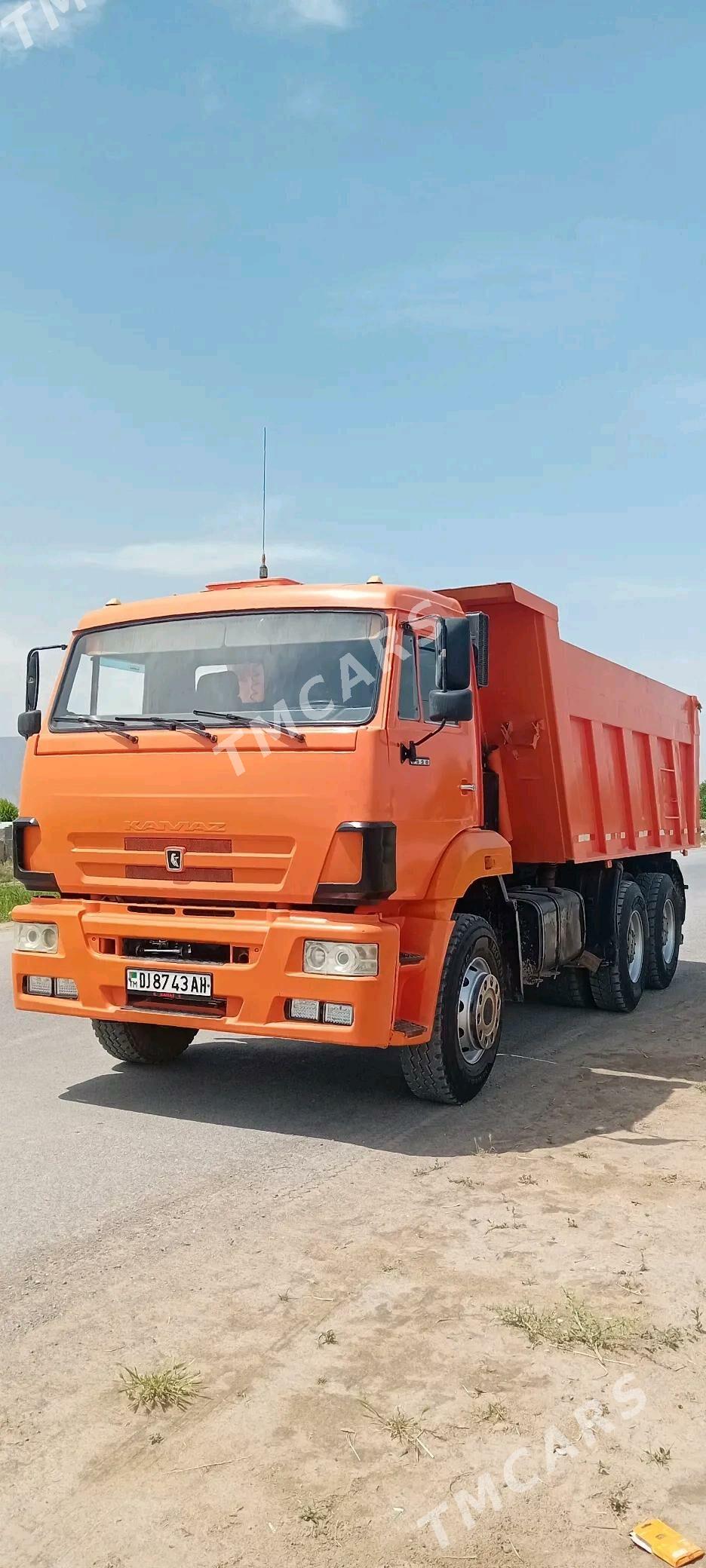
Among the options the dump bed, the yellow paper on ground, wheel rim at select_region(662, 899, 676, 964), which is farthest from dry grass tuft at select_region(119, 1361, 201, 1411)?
wheel rim at select_region(662, 899, 676, 964)

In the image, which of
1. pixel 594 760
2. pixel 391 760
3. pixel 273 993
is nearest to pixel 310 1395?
pixel 273 993

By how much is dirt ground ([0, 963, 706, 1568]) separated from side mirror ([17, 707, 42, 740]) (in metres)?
2.37

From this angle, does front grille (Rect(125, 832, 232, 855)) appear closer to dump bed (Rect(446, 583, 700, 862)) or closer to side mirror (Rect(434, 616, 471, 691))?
side mirror (Rect(434, 616, 471, 691))

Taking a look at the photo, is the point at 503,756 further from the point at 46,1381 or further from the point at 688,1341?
the point at 46,1381

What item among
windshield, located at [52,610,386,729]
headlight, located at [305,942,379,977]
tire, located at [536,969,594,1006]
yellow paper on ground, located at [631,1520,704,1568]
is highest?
windshield, located at [52,610,386,729]

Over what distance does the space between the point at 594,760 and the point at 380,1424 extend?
636 centimetres

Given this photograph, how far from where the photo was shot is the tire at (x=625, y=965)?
30.3 feet

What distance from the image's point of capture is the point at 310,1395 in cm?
325

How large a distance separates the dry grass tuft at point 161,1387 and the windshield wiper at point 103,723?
3206mm

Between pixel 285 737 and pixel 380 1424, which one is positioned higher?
pixel 285 737

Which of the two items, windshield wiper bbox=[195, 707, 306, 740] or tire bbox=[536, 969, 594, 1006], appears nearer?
windshield wiper bbox=[195, 707, 306, 740]

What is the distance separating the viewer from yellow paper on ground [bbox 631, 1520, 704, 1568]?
8.52 feet

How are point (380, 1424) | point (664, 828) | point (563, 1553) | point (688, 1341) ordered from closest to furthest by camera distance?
point (563, 1553) < point (380, 1424) < point (688, 1341) < point (664, 828)
